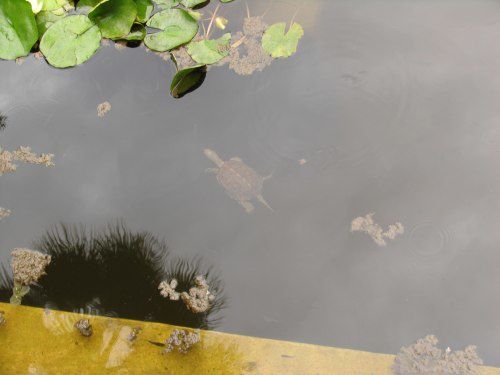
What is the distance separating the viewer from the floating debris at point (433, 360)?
178 cm

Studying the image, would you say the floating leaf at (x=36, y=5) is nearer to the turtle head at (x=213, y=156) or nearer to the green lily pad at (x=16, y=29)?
the green lily pad at (x=16, y=29)

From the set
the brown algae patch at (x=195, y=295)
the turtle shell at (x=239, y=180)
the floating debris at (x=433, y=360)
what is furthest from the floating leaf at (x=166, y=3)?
the floating debris at (x=433, y=360)

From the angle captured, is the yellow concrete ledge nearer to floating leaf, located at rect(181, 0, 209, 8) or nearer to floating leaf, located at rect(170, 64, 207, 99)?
floating leaf, located at rect(170, 64, 207, 99)

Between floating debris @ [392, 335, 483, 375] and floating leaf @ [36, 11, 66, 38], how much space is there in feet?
7.31

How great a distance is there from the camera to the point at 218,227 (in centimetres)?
207

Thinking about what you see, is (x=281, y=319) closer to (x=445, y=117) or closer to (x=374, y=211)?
(x=374, y=211)

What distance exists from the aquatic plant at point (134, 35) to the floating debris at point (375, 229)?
916 millimetres

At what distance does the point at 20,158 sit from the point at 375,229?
1696mm

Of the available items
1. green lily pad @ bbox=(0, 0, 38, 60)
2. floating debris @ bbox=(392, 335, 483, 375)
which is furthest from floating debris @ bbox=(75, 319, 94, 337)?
green lily pad @ bbox=(0, 0, 38, 60)

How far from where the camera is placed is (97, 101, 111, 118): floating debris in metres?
2.32

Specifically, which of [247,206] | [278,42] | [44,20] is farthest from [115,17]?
[247,206]

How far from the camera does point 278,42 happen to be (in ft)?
7.68

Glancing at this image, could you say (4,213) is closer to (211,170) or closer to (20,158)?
(20,158)

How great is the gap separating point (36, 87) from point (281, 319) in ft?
5.53
